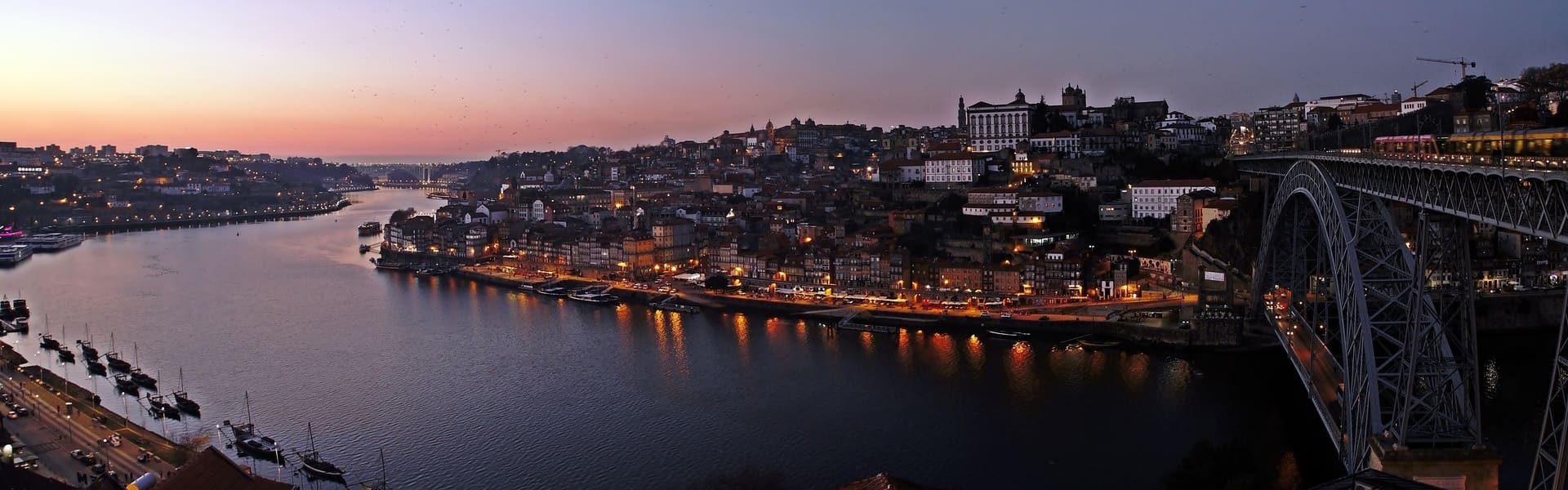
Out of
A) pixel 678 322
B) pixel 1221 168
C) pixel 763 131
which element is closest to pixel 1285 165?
pixel 1221 168

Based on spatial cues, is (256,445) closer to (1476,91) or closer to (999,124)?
(1476,91)

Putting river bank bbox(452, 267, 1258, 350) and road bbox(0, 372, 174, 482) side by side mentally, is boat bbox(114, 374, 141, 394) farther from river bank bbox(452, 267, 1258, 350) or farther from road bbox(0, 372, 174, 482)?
river bank bbox(452, 267, 1258, 350)

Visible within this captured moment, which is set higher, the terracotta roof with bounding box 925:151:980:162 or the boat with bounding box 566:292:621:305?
the terracotta roof with bounding box 925:151:980:162

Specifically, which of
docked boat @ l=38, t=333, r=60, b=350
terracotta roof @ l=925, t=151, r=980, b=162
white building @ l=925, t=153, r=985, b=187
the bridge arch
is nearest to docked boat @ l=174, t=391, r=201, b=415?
docked boat @ l=38, t=333, r=60, b=350

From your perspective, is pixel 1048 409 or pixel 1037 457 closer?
pixel 1037 457

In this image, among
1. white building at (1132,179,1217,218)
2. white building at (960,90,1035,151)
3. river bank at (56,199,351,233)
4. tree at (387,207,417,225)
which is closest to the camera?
white building at (1132,179,1217,218)

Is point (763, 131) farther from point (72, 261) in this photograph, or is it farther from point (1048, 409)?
point (1048, 409)
